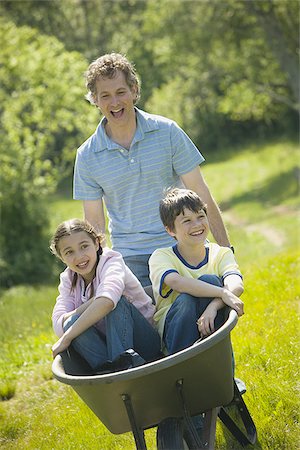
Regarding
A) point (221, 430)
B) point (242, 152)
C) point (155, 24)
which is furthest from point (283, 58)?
point (221, 430)

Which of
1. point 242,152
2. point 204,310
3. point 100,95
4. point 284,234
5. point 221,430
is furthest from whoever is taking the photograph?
point 242,152

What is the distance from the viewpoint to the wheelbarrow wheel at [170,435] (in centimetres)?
318

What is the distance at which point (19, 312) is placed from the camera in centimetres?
814

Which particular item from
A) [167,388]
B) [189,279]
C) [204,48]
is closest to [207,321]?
[189,279]

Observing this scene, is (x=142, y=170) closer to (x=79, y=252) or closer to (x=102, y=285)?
(x=79, y=252)

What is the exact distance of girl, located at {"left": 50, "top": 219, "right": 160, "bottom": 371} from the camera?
3.42 m

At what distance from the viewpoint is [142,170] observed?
4434mm

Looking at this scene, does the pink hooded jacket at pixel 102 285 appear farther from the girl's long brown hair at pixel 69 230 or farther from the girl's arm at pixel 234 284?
the girl's arm at pixel 234 284

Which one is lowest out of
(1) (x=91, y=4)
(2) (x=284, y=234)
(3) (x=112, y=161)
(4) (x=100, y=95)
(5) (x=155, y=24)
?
(2) (x=284, y=234)

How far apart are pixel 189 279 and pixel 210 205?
903mm

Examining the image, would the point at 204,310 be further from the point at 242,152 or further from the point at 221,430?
the point at 242,152

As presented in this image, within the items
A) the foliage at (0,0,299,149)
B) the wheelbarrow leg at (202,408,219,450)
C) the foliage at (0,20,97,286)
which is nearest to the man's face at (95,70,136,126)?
the wheelbarrow leg at (202,408,219,450)

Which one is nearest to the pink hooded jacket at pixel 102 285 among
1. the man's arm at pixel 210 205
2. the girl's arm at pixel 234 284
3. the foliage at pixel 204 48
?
the girl's arm at pixel 234 284

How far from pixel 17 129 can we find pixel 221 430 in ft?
42.4
